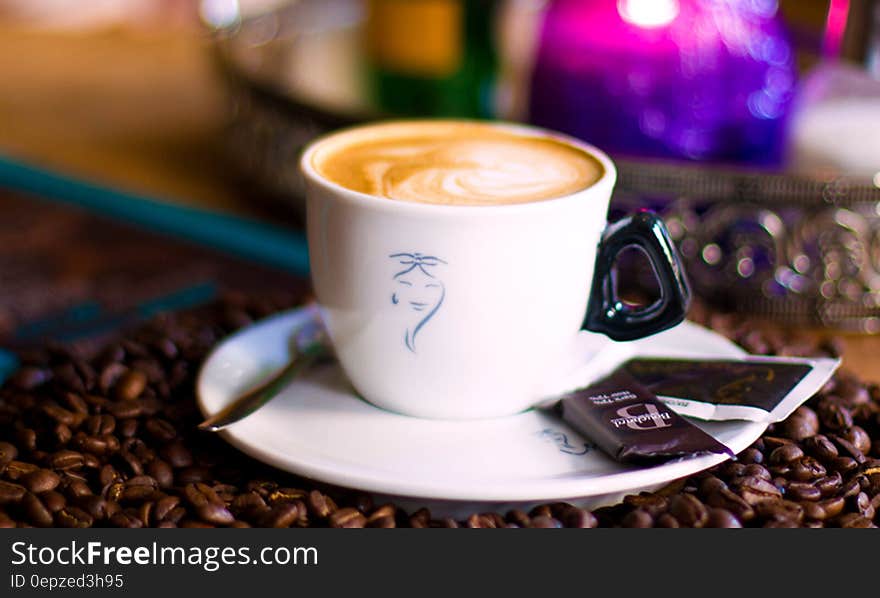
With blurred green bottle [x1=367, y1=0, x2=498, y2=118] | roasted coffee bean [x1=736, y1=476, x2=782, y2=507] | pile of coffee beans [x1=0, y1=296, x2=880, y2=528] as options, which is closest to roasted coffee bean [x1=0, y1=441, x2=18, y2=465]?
pile of coffee beans [x1=0, y1=296, x2=880, y2=528]

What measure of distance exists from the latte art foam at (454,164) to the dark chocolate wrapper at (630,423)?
0.16 metres

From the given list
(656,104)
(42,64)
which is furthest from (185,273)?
(42,64)

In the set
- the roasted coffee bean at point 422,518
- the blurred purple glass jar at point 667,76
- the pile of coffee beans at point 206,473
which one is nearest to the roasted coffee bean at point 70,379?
the pile of coffee beans at point 206,473

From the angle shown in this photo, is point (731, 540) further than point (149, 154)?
No

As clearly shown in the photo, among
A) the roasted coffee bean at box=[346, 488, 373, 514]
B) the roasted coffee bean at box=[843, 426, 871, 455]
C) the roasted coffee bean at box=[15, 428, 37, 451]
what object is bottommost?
the roasted coffee bean at box=[15, 428, 37, 451]

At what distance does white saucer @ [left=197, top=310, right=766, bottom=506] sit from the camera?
0.70 m

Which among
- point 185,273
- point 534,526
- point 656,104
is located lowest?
point 185,273

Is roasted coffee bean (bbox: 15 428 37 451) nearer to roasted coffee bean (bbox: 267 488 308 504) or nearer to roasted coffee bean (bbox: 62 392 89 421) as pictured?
roasted coffee bean (bbox: 62 392 89 421)

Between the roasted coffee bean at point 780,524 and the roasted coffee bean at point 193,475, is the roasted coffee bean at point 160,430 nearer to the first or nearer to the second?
the roasted coffee bean at point 193,475

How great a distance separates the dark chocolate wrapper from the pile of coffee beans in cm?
3

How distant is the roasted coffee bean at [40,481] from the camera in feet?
2.44

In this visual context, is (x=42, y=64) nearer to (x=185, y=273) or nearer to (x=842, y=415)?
(x=185, y=273)

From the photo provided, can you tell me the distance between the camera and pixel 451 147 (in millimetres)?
904

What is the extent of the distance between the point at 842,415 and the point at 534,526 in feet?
1.00
